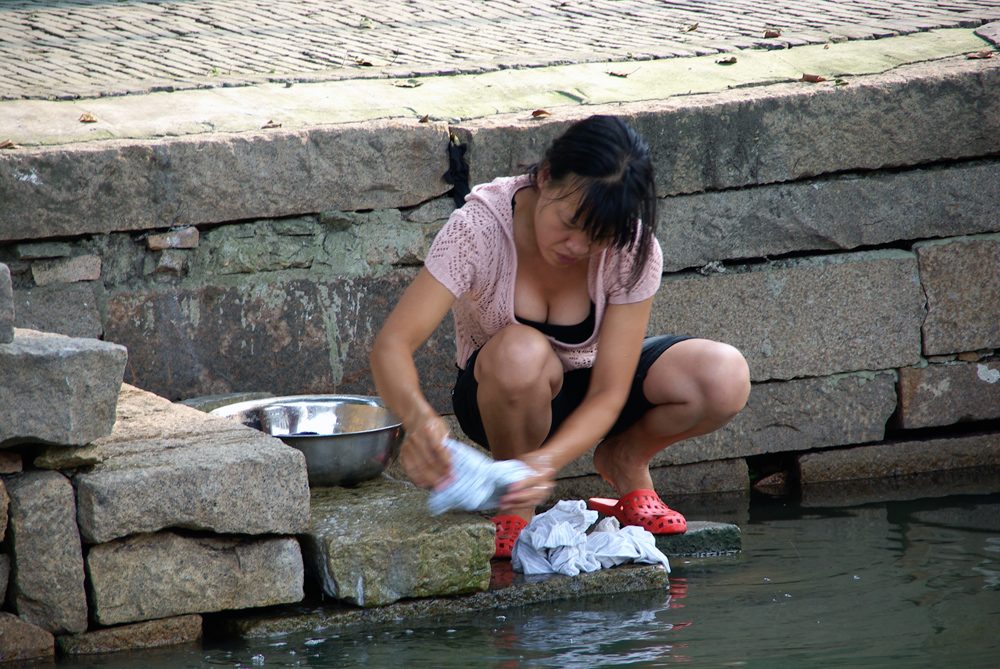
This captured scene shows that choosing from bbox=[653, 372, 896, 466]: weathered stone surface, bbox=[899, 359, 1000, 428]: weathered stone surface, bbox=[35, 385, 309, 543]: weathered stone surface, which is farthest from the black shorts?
bbox=[899, 359, 1000, 428]: weathered stone surface

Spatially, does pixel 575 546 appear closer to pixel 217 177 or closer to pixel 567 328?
pixel 567 328

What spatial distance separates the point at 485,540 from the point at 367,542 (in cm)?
30

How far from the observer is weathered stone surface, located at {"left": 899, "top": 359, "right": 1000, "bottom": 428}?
4.77 metres

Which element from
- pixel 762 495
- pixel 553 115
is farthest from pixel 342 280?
pixel 762 495

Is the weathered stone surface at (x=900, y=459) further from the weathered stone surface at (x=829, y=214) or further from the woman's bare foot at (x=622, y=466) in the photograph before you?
the woman's bare foot at (x=622, y=466)

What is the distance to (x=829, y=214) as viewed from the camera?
462cm

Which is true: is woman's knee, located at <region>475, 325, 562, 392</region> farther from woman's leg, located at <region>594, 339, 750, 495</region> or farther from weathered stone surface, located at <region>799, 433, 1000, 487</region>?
weathered stone surface, located at <region>799, 433, 1000, 487</region>

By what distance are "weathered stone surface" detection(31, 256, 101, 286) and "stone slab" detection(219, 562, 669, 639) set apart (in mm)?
1453

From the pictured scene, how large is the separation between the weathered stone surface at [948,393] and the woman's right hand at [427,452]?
249cm

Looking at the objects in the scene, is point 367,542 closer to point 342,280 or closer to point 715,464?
point 342,280

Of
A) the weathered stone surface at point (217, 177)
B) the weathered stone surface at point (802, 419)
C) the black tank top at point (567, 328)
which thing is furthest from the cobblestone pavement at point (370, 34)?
the black tank top at point (567, 328)

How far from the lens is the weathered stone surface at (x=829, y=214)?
452 cm

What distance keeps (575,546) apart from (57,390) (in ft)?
4.62

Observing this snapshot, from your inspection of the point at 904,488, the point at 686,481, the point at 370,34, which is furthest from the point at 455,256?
the point at 370,34
